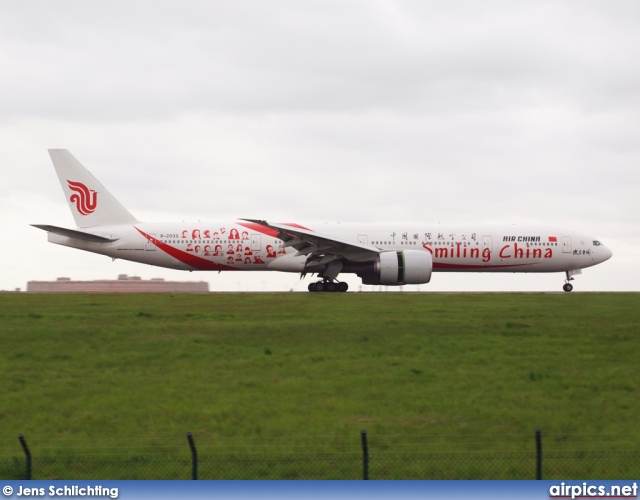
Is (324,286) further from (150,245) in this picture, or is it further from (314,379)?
(314,379)

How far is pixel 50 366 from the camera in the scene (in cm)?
2034

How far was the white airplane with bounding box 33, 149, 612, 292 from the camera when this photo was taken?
37750mm

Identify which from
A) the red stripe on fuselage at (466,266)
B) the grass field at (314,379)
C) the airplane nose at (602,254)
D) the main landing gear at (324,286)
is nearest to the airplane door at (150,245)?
the main landing gear at (324,286)

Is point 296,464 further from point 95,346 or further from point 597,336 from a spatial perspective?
point 597,336

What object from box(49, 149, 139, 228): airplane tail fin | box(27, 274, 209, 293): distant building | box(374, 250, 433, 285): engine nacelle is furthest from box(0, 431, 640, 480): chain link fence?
box(27, 274, 209, 293): distant building

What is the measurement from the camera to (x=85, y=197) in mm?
41312

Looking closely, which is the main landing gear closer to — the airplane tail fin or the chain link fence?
the airplane tail fin

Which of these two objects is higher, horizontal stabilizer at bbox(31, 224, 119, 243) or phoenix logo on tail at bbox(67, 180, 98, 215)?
phoenix logo on tail at bbox(67, 180, 98, 215)

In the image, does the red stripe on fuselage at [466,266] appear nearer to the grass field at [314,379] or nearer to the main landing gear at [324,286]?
the main landing gear at [324,286]

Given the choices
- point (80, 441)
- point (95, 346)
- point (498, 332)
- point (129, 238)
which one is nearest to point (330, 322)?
point (498, 332)

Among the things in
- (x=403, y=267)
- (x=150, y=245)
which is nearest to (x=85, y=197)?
(x=150, y=245)

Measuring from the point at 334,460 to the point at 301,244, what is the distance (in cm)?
2282

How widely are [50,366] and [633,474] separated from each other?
1310cm

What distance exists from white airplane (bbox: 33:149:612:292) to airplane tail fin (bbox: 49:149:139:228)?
48mm
